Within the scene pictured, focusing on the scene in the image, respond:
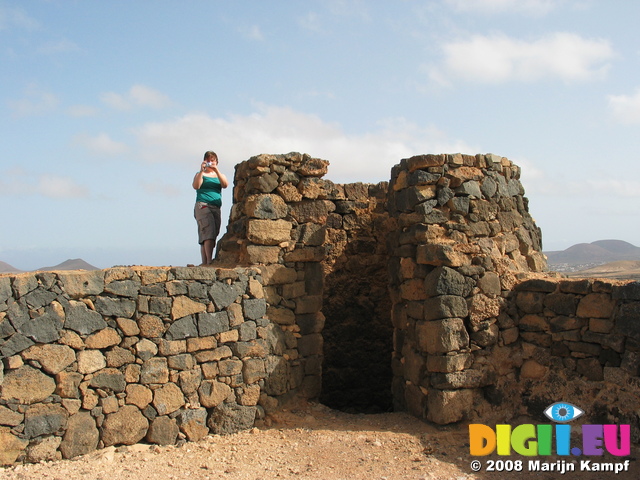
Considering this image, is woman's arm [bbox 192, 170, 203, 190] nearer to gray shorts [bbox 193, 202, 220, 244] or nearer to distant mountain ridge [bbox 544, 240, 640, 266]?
gray shorts [bbox 193, 202, 220, 244]

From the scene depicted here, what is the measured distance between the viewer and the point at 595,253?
36.1 meters

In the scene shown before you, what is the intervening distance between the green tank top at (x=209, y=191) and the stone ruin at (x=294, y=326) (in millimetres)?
350

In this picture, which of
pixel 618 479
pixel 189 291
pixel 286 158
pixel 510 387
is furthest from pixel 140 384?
pixel 618 479

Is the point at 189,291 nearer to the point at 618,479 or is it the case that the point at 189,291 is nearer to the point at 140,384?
the point at 140,384

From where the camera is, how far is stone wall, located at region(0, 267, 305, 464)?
5.34m

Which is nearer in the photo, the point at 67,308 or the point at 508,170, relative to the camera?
the point at 67,308

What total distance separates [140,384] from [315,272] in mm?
2451

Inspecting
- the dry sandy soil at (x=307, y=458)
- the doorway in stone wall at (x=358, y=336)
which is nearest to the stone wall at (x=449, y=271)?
the dry sandy soil at (x=307, y=458)

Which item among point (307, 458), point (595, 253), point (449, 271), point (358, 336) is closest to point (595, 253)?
point (595, 253)

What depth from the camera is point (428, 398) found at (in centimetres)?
650

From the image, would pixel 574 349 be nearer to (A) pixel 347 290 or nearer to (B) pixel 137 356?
(A) pixel 347 290

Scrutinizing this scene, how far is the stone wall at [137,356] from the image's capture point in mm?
5336

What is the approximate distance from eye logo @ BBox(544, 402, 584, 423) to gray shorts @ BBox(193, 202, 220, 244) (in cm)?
456

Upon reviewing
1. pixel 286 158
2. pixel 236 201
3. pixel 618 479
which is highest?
pixel 286 158
